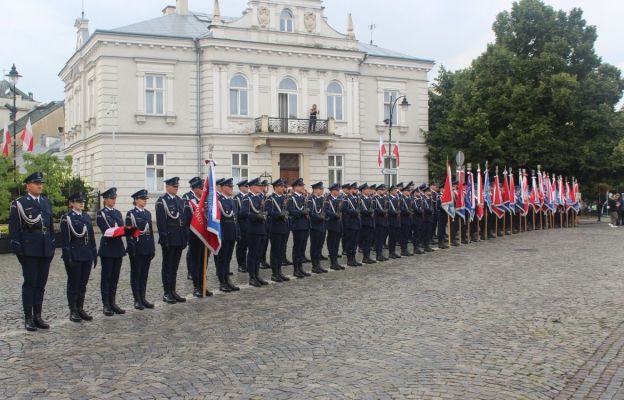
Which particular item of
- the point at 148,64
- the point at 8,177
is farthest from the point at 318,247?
the point at 148,64

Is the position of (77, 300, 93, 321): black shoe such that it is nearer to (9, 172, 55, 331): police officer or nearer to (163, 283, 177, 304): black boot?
(9, 172, 55, 331): police officer

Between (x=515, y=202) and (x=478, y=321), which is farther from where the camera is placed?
(x=515, y=202)

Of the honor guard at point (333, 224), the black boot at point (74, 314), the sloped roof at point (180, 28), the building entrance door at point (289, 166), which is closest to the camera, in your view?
the black boot at point (74, 314)

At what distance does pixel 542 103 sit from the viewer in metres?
34.9

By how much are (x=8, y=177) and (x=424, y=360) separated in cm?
1717

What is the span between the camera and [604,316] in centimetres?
896

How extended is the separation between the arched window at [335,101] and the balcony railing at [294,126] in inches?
43.9

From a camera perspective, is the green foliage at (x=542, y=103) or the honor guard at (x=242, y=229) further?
the green foliage at (x=542, y=103)

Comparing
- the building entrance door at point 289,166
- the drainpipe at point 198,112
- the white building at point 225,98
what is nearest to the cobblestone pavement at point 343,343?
the white building at point 225,98

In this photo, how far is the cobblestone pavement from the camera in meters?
5.97

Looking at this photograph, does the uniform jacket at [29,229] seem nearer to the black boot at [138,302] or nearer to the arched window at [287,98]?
the black boot at [138,302]

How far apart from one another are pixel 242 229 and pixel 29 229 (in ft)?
17.4

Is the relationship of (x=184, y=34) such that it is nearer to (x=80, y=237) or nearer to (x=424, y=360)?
(x=80, y=237)

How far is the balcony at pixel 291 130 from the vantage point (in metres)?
32.3
